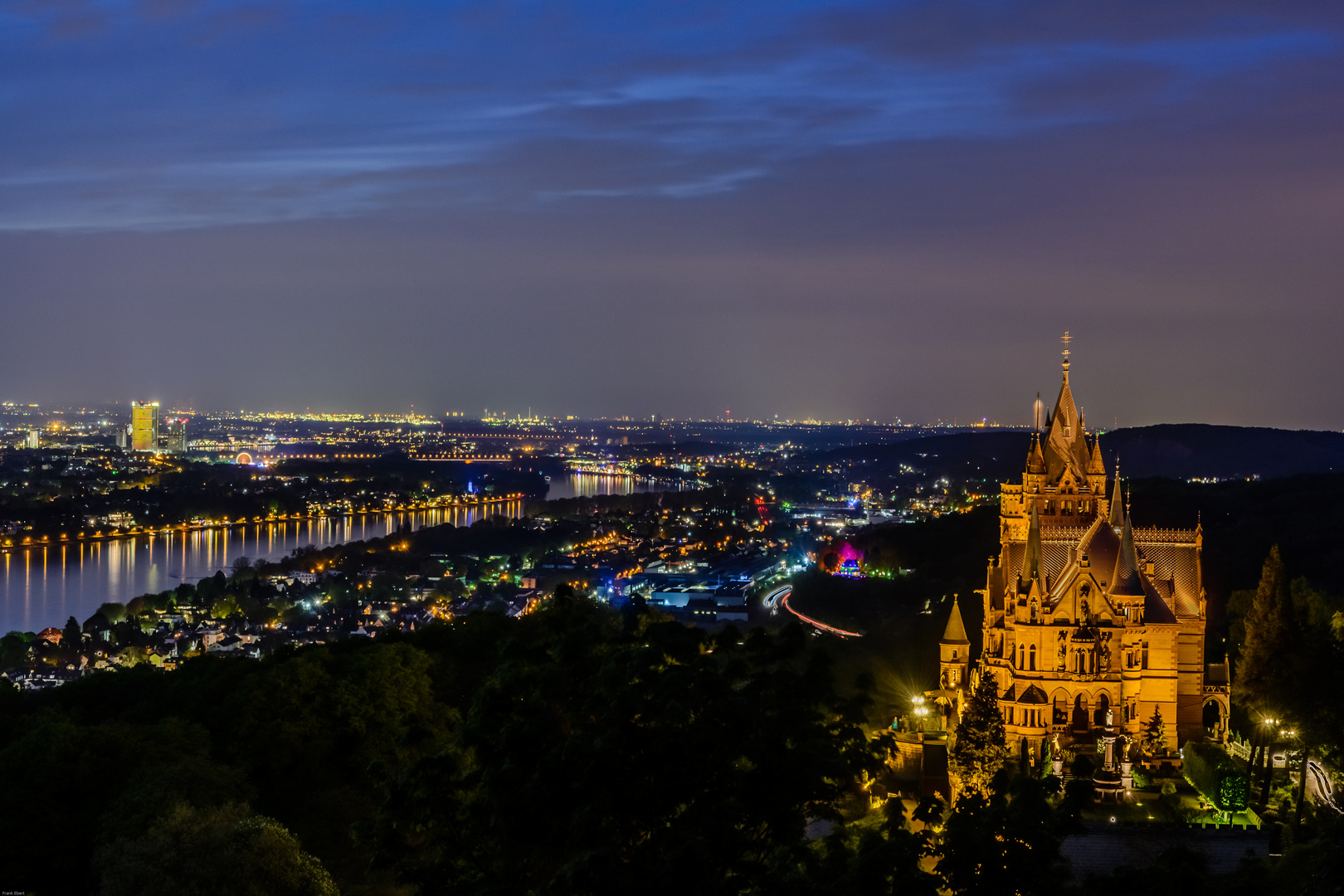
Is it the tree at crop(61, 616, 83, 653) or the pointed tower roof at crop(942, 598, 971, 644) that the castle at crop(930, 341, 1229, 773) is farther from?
the tree at crop(61, 616, 83, 653)

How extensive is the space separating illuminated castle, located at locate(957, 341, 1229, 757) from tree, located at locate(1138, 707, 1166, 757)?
0.08 metres

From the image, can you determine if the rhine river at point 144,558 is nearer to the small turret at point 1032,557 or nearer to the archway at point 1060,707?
the small turret at point 1032,557

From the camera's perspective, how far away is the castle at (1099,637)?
717 inches

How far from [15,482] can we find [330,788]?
296 feet

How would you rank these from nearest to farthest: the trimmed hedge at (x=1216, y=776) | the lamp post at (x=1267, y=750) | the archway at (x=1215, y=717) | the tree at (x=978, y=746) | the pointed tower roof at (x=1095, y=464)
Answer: the trimmed hedge at (x=1216, y=776) → the lamp post at (x=1267, y=750) → the tree at (x=978, y=746) → the archway at (x=1215, y=717) → the pointed tower roof at (x=1095, y=464)

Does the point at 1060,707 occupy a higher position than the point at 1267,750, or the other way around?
the point at 1060,707

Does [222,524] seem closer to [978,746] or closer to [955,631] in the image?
[955,631]

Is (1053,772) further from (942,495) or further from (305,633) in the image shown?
(942,495)

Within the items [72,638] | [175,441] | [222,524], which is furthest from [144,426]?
[72,638]

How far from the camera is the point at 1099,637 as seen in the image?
60.0 ft

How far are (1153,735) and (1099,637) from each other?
139 cm

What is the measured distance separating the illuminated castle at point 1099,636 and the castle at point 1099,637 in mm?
11

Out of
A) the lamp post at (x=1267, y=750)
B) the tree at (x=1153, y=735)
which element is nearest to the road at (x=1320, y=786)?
the lamp post at (x=1267, y=750)

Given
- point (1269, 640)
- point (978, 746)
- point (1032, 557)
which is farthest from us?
point (1032, 557)
